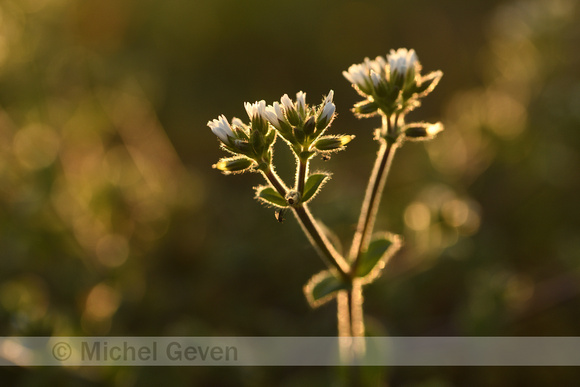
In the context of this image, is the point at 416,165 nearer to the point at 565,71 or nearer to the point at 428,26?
the point at 565,71

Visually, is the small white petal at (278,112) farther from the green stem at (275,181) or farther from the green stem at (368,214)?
the green stem at (368,214)

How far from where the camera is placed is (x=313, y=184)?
6.56 feet

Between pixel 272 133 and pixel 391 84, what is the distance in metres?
0.53

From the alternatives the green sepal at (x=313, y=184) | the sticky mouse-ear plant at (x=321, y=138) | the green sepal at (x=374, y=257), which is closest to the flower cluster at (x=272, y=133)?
the sticky mouse-ear plant at (x=321, y=138)

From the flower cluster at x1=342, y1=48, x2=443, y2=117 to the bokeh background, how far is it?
140 cm

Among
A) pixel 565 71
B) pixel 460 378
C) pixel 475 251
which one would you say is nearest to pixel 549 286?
pixel 475 251

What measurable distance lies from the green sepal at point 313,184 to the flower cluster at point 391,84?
332 millimetres

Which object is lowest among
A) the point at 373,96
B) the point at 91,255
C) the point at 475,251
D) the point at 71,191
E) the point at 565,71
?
the point at 373,96

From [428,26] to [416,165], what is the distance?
2918mm

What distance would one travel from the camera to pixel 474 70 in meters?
6.37

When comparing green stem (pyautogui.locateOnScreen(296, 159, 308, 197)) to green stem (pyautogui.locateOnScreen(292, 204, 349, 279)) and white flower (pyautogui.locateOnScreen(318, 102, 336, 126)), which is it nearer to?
green stem (pyautogui.locateOnScreen(292, 204, 349, 279))

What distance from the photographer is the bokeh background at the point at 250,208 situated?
11.5 feet

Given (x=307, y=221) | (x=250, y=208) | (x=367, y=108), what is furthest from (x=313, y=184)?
(x=250, y=208)

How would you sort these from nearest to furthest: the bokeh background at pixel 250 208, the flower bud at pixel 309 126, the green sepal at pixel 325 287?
1. the flower bud at pixel 309 126
2. the green sepal at pixel 325 287
3. the bokeh background at pixel 250 208
